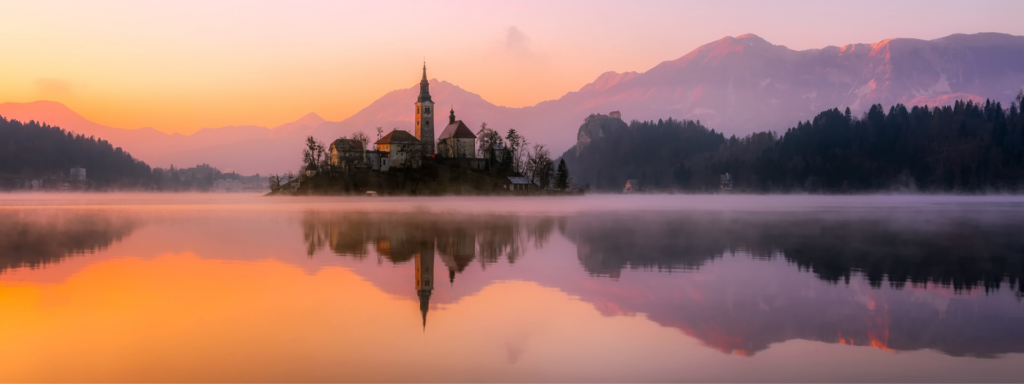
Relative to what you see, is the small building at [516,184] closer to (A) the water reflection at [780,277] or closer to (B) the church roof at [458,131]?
(B) the church roof at [458,131]

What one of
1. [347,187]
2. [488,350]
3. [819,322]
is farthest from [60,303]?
[347,187]

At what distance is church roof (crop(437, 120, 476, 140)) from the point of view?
169875 millimetres

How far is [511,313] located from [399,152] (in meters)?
149

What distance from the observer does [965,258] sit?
2989cm

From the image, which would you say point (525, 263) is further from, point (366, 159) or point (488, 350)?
point (366, 159)

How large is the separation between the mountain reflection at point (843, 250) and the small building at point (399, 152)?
116 m

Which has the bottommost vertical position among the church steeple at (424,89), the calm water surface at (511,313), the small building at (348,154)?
the calm water surface at (511,313)

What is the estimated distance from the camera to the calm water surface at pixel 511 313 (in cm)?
1257

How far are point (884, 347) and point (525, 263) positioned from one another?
16.4 m

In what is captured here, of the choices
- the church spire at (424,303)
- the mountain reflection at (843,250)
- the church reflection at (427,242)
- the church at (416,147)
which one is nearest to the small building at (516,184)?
the church at (416,147)

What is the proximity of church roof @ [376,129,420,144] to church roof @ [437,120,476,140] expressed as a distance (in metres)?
9.09

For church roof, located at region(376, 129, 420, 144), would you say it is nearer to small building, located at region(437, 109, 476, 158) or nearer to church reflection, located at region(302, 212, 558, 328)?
small building, located at region(437, 109, 476, 158)

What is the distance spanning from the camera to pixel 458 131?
6713 inches

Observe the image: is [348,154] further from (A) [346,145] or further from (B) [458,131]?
(B) [458,131]
